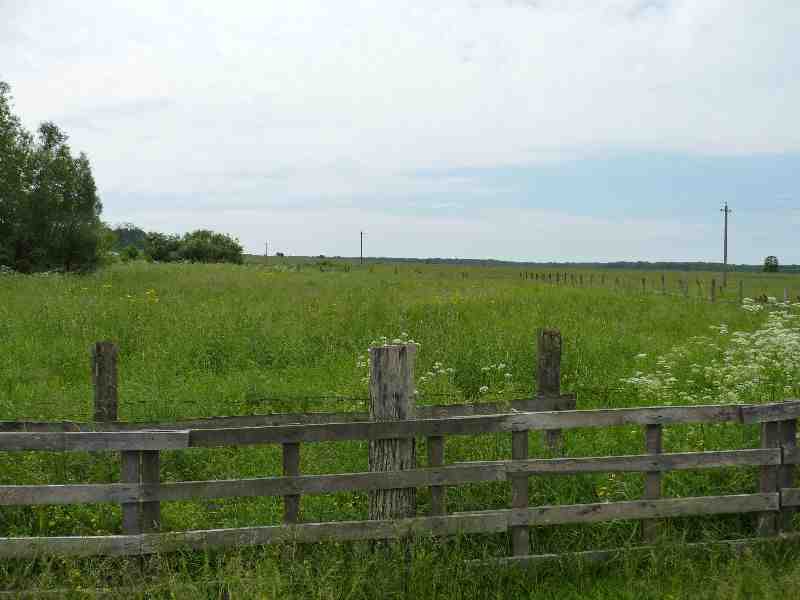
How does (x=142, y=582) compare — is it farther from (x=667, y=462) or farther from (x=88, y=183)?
(x=88, y=183)

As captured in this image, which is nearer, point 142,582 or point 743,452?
point 142,582

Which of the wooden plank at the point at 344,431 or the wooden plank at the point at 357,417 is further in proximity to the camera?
the wooden plank at the point at 357,417

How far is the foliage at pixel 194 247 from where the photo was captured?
259ft

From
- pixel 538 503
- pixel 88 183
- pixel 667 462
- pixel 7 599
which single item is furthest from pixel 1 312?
pixel 88 183

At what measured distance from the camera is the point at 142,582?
4.79 metres

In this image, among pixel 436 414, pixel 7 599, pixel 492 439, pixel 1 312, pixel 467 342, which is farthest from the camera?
pixel 1 312

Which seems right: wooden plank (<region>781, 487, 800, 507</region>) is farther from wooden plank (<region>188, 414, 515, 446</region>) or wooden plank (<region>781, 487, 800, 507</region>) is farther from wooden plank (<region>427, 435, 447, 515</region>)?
wooden plank (<region>427, 435, 447, 515</region>)

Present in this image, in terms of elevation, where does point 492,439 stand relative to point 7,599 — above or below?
above

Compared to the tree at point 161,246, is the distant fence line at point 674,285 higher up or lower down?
lower down

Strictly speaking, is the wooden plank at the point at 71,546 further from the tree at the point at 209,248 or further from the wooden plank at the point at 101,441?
the tree at the point at 209,248

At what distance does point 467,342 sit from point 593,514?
320 inches

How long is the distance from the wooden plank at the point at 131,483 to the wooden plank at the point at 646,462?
2852 millimetres

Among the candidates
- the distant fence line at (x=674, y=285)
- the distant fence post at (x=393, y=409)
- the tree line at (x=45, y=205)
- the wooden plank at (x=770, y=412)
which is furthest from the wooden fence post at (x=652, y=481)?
the tree line at (x=45, y=205)

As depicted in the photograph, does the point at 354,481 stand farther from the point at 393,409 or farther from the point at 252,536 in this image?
the point at 252,536
